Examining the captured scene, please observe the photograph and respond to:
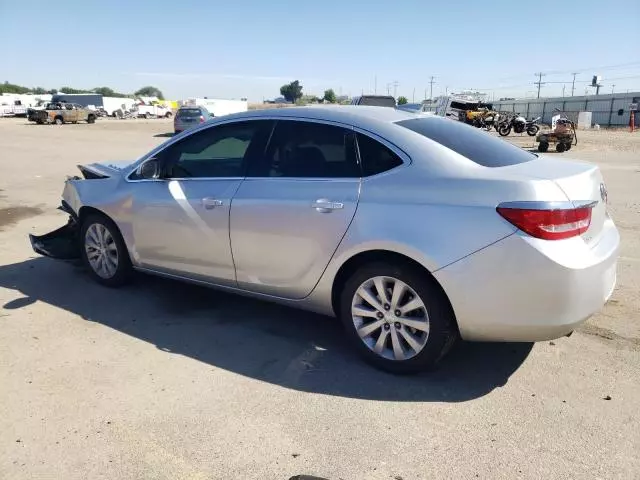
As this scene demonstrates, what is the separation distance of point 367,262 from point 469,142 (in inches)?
43.3

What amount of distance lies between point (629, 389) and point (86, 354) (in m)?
3.52

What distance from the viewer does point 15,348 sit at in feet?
12.8

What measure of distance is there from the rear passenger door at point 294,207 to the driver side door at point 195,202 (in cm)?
14

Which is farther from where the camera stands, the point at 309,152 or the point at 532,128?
the point at 532,128

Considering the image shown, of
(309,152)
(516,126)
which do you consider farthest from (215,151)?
(516,126)

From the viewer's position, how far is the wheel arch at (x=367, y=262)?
3.23 meters

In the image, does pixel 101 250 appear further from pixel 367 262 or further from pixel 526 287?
pixel 526 287

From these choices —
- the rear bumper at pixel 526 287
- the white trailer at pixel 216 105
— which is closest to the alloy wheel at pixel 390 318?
the rear bumper at pixel 526 287

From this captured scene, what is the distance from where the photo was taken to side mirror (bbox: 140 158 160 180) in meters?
4.57

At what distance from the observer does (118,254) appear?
4.91 m

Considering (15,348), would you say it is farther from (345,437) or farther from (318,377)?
(345,437)

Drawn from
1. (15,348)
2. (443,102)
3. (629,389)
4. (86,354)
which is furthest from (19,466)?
(443,102)

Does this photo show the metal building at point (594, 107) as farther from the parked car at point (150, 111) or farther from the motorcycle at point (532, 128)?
the parked car at point (150, 111)

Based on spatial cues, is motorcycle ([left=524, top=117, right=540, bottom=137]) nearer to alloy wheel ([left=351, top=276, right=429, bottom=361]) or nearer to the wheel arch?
the wheel arch
